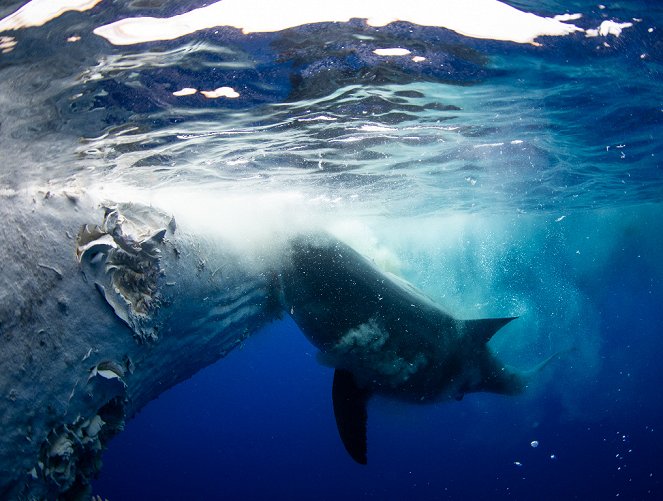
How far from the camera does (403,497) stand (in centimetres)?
4400

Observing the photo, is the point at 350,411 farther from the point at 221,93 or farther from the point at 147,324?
the point at 221,93

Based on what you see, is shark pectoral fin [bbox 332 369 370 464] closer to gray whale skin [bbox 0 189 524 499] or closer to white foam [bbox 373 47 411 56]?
gray whale skin [bbox 0 189 524 499]

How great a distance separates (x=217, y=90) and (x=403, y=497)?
48.7 m

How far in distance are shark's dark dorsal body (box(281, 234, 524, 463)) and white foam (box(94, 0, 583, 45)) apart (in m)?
4.24

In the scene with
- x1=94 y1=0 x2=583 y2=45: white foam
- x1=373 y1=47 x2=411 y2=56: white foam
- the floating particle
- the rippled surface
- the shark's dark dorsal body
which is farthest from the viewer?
the shark's dark dorsal body

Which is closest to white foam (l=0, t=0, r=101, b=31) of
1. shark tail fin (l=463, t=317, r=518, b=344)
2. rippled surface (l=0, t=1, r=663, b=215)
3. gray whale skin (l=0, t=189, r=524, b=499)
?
rippled surface (l=0, t=1, r=663, b=215)

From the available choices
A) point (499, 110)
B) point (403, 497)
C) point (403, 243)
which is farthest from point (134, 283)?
point (403, 497)

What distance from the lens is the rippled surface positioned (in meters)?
5.73

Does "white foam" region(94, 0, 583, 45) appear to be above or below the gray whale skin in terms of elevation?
above

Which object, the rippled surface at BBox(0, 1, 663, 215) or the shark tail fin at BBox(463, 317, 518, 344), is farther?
the shark tail fin at BBox(463, 317, 518, 344)

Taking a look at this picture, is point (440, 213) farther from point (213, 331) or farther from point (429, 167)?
point (213, 331)

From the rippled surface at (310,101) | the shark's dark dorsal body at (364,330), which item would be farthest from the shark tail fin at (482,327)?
the rippled surface at (310,101)

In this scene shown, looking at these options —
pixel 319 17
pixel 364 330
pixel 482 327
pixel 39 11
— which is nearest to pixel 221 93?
pixel 319 17

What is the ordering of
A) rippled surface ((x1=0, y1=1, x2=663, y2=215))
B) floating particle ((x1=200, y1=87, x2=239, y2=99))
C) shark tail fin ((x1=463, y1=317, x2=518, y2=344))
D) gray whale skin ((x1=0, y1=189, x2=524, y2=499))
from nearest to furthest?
gray whale skin ((x1=0, y1=189, x2=524, y2=499)) < rippled surface ((x1=0, y1=1, x2=663, y2=215)) < floating particle ((x1=200, y1=87, x2=239, y2=99)) < shark tail fin ((x1=463, y1=317, x2=518, y2=344))
